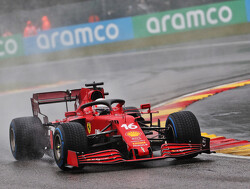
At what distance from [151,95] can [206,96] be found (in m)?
2.01

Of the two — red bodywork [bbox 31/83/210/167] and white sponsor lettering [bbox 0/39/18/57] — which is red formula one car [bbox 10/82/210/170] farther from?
white sponsor lettering [bbox 0/39/18/57]

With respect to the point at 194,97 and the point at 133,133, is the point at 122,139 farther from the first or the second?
the point at 194,97

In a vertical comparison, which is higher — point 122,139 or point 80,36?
point 80,36

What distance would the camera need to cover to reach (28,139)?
10148mm

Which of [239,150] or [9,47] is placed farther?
[9,47]

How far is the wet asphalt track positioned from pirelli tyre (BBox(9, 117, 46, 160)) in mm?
205

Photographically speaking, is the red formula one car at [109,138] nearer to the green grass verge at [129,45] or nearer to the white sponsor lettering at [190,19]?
the white sponsor lettering at [190,19]

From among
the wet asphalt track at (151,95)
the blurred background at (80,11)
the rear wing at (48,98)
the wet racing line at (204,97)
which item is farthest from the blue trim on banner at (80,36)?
the rear wing at (48,98)

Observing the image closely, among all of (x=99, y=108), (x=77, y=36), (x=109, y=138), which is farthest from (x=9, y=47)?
(x=109, y=138)

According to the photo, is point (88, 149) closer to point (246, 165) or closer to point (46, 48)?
point (246, 165)

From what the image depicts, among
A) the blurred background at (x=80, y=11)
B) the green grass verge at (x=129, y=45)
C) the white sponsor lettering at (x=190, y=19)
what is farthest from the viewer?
the blurred background at (x=80, y=11)

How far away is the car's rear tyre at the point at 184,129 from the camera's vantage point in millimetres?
8641

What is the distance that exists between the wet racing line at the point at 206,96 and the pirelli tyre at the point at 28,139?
2790mm

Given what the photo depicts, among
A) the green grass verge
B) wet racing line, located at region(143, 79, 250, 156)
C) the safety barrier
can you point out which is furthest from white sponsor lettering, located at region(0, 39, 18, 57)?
wet racing line, located at region(143, 79, 250, 156)
